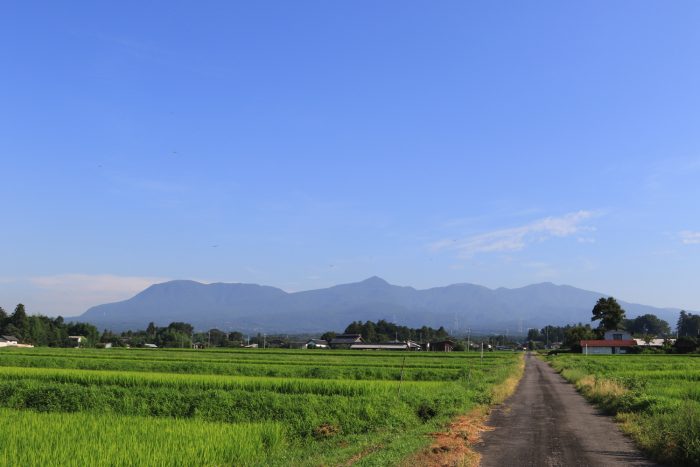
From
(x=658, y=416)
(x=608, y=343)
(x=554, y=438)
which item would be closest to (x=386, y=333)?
(x=608, y=343)

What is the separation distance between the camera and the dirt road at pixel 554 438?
11.7 meters

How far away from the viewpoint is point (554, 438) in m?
14.4

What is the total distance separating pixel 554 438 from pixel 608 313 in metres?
111

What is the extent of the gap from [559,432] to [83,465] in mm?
11936

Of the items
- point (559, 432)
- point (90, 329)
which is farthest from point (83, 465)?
point (90, 329)

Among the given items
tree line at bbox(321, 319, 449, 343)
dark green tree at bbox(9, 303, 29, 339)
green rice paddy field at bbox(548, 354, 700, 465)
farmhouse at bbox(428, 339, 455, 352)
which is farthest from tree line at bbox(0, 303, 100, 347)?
green rice paddy field at bbox(548, 354, 700, 465)

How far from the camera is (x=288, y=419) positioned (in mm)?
16297

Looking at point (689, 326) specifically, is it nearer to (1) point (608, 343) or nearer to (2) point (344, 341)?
(1) point (608, 343)

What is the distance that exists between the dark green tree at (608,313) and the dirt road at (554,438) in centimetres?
10058

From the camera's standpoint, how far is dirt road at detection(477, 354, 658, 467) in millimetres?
11719

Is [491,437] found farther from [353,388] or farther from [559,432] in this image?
[353,388]

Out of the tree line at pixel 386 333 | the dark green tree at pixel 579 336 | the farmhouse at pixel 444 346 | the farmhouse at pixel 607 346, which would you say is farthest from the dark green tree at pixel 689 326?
the farmhouse at pixel 444 346

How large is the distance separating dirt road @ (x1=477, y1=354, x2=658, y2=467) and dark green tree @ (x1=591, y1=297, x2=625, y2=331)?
100585 mm

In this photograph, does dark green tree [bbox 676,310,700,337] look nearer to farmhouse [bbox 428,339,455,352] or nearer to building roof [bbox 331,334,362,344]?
farmhouse [bbox 428,339,455,352]
